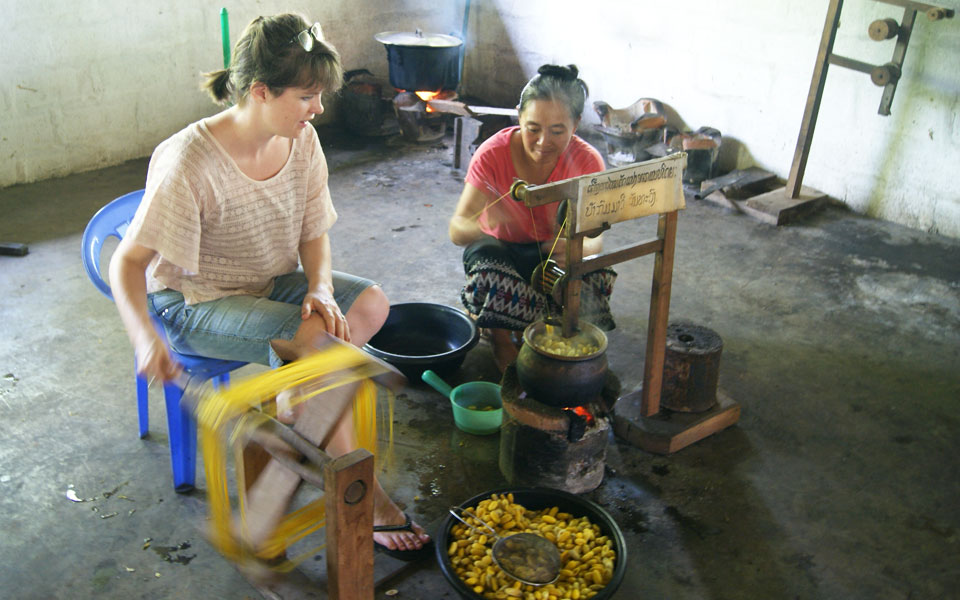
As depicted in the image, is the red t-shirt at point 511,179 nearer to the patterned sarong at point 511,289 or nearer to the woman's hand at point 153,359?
the patterned sarong at point 511,289

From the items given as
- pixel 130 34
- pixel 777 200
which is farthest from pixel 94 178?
pixel 777 200

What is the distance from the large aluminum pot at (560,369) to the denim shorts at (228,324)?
2.30 ft

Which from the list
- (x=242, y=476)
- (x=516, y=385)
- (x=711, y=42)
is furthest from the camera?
(x=711, y=42)

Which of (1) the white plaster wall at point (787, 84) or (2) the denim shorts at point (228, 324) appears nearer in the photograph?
(2) the denim shorts at point (228, 324)

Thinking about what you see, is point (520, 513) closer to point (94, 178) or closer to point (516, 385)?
point (516, 385)

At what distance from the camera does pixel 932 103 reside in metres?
4.96

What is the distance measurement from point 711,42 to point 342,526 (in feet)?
16.7

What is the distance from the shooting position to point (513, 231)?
3.36 meters

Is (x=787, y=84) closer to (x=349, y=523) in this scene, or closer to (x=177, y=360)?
(x=177, y=360)

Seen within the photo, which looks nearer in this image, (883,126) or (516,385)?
(516,385)

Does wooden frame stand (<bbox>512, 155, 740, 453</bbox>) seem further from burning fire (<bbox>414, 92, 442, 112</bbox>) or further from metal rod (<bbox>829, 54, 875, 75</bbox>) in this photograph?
burning fire (<bbox>414, 92, 442, 112</bbox>)

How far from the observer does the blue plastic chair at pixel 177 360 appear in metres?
2.54

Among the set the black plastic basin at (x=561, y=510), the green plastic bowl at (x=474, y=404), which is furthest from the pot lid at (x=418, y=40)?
the black plastic basin at (x=561, y=510)

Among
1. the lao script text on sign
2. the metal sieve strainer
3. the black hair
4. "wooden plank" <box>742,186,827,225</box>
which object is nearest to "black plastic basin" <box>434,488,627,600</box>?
the metal sieve strainer
